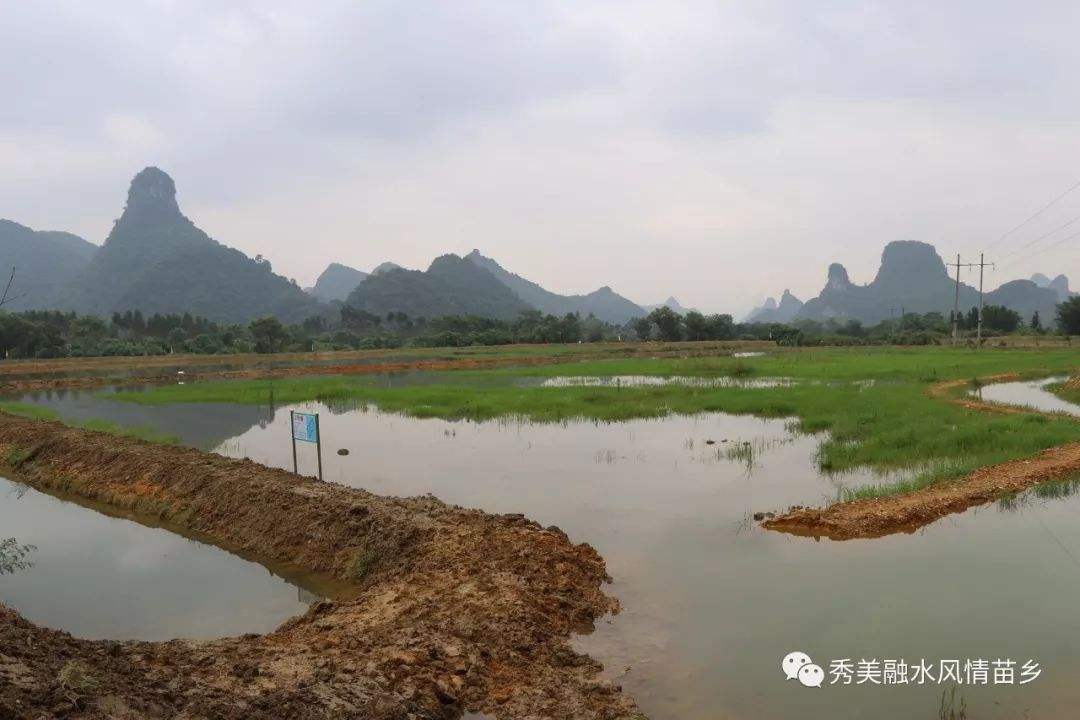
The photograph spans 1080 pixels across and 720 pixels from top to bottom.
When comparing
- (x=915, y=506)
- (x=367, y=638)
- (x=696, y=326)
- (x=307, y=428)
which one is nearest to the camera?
(x=367, y=638)

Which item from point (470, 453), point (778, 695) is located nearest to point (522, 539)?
point (778, 695)

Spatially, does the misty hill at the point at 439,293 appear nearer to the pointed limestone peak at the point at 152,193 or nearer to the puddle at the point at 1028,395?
the pointed limestone peak at the point at 152,193

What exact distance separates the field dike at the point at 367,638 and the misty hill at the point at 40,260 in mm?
154013

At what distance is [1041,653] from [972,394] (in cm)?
1886

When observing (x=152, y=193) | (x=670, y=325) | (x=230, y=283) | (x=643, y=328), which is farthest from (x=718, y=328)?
(x=152, y=193)

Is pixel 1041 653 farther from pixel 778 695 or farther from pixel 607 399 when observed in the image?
pixel 607 399

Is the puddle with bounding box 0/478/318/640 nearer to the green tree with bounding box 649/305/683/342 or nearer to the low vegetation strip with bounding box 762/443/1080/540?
the low vegetation strip with bounding box 762/443/1080/540

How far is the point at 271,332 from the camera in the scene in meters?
58.8

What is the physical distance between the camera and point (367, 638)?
5.14 m

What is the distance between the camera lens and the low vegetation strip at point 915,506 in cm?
816

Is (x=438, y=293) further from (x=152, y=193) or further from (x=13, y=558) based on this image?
(x=13, y=558)

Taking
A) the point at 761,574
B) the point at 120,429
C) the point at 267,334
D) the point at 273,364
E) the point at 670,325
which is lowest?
the point at 761,574

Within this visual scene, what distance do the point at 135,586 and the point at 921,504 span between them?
32.2ft

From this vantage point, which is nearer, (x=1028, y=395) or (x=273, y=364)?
(x=1028, y=395)
